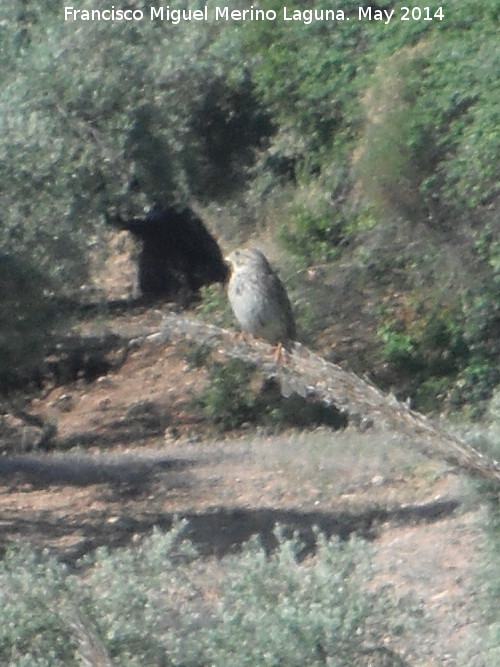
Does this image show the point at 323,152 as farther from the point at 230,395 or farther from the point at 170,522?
the point at 170,522

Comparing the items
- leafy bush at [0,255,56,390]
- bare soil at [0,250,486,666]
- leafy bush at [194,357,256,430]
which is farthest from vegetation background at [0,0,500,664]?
bare soil at [0,250,486,666]

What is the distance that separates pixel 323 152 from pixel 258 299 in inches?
221

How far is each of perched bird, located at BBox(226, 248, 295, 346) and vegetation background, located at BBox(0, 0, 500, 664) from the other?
5.73ft

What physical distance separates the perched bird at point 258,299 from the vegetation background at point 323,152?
175 centimetres

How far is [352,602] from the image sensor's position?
4.30 m

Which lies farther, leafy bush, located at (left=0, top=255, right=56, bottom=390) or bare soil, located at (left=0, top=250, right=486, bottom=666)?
leafy bush, located at (left=0, top=255, right=56, bottom=390)

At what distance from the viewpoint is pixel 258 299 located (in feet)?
26.6

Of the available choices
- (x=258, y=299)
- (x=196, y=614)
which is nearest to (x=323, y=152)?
(x=258, y=299)

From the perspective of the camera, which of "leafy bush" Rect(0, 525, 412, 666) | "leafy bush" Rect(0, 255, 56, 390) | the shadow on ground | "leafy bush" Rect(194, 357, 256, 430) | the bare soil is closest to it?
"leafy bush" Rect(0, 525, 412, 666)

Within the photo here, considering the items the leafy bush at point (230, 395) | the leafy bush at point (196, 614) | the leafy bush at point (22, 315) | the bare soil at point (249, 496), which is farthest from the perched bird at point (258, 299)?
the leafy bush at point (230, 395)

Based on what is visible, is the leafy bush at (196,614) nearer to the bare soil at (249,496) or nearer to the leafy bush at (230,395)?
the bare soil at (249,496)

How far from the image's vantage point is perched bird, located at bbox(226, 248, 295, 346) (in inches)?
315

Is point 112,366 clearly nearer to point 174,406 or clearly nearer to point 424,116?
point 174,406

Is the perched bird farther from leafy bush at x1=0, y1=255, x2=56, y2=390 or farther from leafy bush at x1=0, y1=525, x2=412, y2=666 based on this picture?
leafy bush at x1=0, y1=525, x2=412, y2=666
